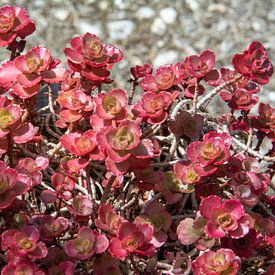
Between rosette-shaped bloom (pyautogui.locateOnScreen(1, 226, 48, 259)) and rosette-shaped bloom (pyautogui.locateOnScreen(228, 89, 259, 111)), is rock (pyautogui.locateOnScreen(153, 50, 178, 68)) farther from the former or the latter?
rosette-shaped bloom (pyautogui.locateOnScreen(1, 226, 48, 259))

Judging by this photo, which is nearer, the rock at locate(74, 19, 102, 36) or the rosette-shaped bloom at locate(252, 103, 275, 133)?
the rosette-shaped bloom at locate(252, 103, 275, 133)

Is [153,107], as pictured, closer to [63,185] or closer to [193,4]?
[63,185]

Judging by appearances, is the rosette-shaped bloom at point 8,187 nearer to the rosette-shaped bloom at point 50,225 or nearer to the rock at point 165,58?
the rosette-shaped bloom at point 50,225

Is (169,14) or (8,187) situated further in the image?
(169,14)

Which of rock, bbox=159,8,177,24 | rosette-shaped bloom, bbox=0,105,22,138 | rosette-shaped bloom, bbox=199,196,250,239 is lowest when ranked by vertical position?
rock, bbox=159,8,177,24

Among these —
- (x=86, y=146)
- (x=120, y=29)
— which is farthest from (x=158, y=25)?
(x=86, y=146)

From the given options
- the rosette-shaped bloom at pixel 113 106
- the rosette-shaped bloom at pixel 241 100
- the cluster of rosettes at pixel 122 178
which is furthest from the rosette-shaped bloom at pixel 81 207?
the rosette-shaped bloom at pixel 241 100

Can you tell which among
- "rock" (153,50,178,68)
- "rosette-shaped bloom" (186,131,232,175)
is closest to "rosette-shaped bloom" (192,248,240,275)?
"rosette-shaped bloom" (186,131,232,175)

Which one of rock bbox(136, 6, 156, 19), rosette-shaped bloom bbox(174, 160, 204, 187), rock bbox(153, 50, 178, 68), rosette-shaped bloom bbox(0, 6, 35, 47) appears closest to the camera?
rosette-shaped bloom bbox(174, 160, 204, 187)
